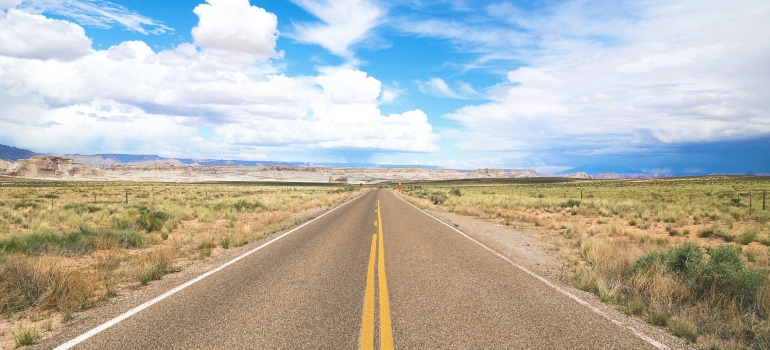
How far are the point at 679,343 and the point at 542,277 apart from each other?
3.17m

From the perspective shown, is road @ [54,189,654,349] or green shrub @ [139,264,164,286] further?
green shrub @ [139,264,164,286]

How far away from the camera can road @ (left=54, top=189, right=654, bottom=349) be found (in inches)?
171

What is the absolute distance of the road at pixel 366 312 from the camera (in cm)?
434

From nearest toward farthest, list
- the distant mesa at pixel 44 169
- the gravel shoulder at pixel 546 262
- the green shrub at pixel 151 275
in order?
the gravel shoulder at pixel 546 262 → the green shrub at pixel 151 275 → the distant mesa at pixel 44 169

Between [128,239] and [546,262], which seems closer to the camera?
[546,262]

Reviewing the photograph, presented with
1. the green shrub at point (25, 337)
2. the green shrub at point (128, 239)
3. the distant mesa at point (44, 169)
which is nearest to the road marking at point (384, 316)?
the green shrub at point (25, 337)

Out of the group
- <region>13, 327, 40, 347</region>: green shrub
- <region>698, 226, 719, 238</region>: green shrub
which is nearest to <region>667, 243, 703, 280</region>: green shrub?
<region>13, 327, 40, 347</region>: green shrub

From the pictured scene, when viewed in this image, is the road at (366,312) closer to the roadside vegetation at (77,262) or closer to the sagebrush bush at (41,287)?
the roadside vegetation at (77,262)

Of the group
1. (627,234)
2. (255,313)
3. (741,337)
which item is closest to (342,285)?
(255,313)

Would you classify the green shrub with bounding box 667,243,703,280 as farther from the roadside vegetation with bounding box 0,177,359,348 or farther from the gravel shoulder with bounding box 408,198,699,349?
the roadside vegetation with bounding box 0,177,359,348

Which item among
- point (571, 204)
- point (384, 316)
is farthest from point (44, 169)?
point (384, 316)

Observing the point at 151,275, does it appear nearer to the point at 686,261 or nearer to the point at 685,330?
the point at 685,330

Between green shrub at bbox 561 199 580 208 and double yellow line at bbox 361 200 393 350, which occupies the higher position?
green shrub at bbox 561 199 580 208

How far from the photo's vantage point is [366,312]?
5.25 meters
